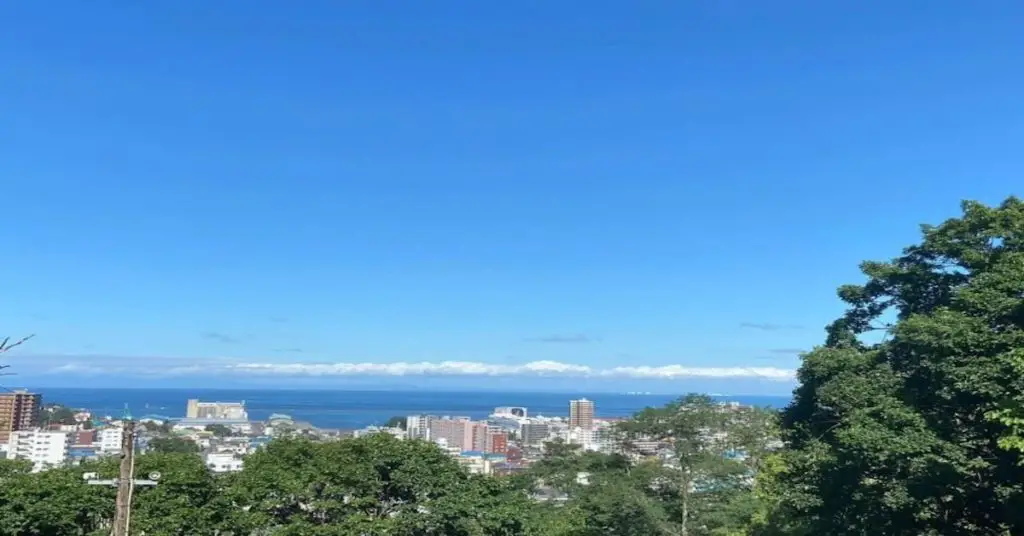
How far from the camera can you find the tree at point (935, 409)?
26.3ft

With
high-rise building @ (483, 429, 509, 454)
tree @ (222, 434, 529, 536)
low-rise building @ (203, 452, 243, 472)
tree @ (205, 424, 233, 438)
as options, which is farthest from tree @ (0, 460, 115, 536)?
high-rise building @ (483, 429, 509, 454)

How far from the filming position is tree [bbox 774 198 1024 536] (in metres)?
8.02

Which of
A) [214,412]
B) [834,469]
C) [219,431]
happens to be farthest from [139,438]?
[214,412]

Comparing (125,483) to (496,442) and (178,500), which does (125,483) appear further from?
(496,442)

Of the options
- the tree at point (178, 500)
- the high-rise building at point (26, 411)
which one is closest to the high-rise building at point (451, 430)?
the high-rise building at point (26, 411)

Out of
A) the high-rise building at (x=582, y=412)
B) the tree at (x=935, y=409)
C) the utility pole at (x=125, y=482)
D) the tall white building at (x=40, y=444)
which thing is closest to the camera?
the utility pole at (x=125, y=482)

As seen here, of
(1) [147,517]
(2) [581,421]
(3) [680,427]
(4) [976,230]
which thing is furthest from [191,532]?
(2) [581,421]

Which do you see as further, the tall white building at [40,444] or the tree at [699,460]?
the tall white building at [40,444]

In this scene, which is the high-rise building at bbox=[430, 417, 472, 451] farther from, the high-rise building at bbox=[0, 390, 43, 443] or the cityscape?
the high-rise building at bbox=[0, 390, 43, 443]

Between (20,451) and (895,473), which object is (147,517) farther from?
(20,451)

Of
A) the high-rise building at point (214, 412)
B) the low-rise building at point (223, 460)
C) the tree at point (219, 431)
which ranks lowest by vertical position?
the high-rise building at point (214, 412)

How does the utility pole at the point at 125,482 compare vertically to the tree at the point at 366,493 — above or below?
above

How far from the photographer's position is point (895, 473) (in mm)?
8812

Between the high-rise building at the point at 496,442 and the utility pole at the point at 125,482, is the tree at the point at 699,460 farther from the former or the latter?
the high-rise building at the point at 496,442
